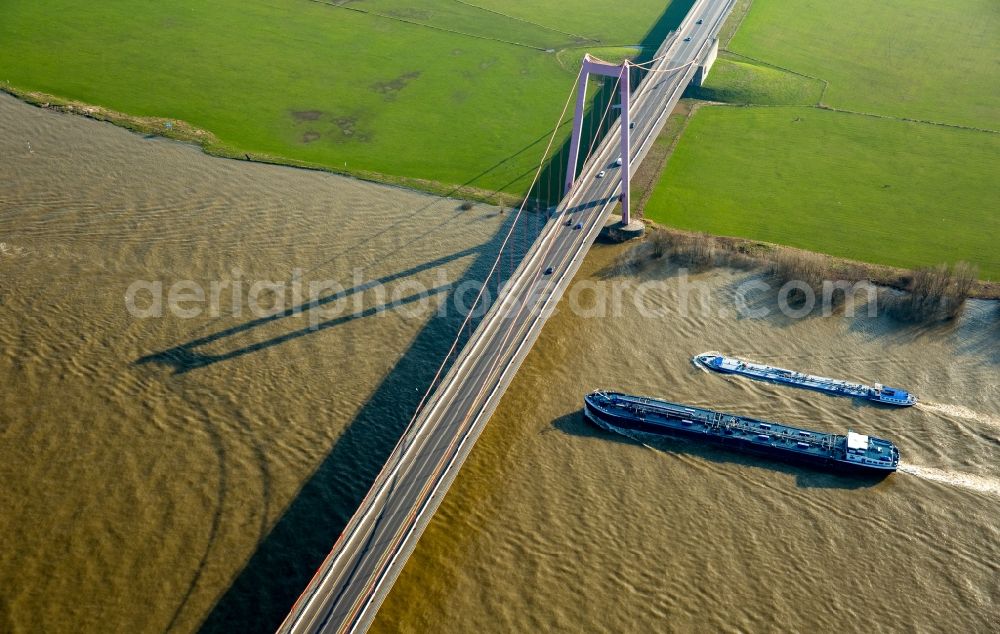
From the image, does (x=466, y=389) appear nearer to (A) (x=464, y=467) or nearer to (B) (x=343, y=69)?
(A) (x=464, y=467)

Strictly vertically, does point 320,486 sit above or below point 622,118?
below

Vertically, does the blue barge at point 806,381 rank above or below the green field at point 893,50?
below

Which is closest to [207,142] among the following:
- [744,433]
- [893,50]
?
[744,433]

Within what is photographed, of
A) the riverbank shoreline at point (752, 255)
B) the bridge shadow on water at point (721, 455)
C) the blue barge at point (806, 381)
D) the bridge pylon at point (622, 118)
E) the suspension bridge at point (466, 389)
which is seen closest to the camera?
the suspension bridge at point (466, 389)

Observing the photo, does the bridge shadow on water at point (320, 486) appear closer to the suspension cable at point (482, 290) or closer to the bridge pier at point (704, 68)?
the suspension cable at point (482, 290)

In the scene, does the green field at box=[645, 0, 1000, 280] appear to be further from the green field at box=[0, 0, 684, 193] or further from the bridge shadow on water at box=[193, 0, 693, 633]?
the bridge shadow on water at box=[193, 0, 693, 633]

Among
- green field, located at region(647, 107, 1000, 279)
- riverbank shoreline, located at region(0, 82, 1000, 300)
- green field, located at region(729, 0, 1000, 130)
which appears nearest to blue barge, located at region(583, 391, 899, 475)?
riverbank shoreline, located at region(0, 82, 1000, 300)

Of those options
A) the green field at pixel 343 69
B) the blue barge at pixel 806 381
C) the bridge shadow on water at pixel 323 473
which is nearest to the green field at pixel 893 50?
the green field at pixel 343 69
